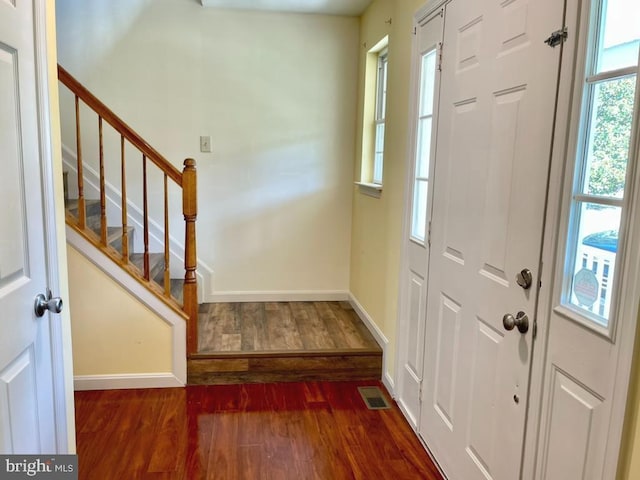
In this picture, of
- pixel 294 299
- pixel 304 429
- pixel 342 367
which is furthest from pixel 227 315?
pixel 304 429

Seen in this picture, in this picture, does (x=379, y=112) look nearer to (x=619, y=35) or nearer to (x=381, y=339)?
(x=381, y=339)

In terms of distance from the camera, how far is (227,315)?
11.8ft

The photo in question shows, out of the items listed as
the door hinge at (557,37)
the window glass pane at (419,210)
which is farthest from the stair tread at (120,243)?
the door hinge at (557,37)

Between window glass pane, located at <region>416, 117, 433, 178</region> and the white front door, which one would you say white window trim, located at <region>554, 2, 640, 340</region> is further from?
the white front door

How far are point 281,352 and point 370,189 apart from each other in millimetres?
1240

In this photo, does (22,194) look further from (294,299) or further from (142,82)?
(294,299)

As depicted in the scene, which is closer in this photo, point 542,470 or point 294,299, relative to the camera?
point 542,470

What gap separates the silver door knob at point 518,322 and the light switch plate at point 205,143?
9.04 ft

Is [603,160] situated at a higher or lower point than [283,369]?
higher

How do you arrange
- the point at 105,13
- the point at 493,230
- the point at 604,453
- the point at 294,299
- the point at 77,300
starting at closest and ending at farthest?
the point at 604,453 < the point at 493,230 < the point at 77,300 < the point at 105,13 < the point at 294,299

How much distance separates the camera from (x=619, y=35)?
3.75 ft

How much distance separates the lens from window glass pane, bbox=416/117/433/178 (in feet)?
7.66

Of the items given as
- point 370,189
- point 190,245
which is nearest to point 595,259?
point 190,245

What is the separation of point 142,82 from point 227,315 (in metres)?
1.83
